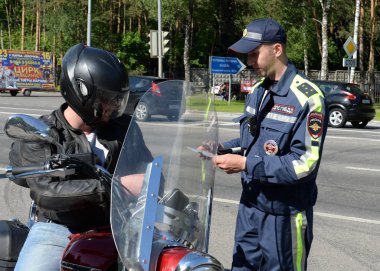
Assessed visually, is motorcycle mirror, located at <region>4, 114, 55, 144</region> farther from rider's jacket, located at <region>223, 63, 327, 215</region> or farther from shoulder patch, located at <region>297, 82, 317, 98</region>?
shoulder patch, located at <region>297, 82, 317, 98</region>

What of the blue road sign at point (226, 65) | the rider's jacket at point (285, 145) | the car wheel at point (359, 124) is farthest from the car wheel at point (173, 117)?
the blue road sign at point (226, 65)

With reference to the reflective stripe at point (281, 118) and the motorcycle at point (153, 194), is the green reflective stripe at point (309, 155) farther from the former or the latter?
the motorcycle at point (153, 194)

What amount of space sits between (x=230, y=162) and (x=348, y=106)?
52.9 ft

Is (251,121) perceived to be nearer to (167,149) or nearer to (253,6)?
(167,149)

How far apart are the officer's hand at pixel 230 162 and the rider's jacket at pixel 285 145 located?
0.04m

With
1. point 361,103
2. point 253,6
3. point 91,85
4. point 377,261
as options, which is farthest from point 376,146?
point 253,6

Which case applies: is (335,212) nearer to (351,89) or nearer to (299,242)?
(299,242)

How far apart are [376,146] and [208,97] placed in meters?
11.3

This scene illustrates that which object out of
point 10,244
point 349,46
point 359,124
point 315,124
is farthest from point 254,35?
point 349,46

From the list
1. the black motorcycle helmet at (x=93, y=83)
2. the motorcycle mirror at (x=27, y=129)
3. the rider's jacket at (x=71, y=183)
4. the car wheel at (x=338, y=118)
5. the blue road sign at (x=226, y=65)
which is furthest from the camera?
the blue road sign at (x=226, y=65)

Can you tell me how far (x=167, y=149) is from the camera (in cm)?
237

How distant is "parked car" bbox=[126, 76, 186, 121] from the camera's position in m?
2.28

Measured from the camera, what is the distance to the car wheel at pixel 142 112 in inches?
86.1

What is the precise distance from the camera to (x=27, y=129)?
7.08 ft
